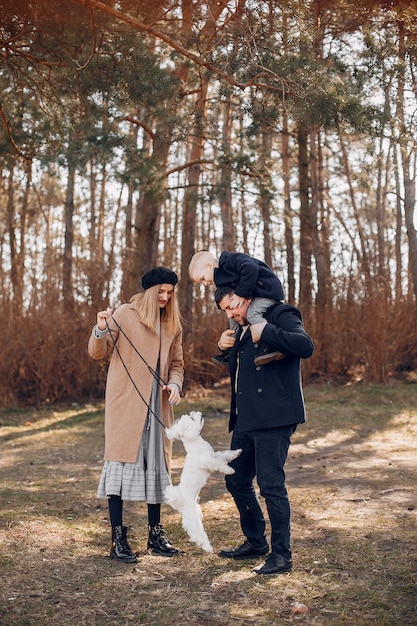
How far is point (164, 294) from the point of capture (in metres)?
4.79

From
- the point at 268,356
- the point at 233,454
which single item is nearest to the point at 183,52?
the point at 268,356

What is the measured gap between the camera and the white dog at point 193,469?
415 cm

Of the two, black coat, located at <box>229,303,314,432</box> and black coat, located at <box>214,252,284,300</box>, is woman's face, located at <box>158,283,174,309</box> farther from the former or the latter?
black coat, located at <box>229,303,314,432</box>

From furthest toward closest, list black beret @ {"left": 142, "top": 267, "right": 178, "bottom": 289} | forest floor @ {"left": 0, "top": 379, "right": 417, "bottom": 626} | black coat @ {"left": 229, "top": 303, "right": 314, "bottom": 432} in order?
black beret @ {"left": 142, "top": 267, "right": 178, "bottom": 289} → black coat @ {"left": 229, "top": 303, "right": 314, "bottom": 432} → forest floor @ {"left": 0, "top": 379, "right": 417, "bottom": 626}

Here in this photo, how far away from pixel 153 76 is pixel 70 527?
4237mm

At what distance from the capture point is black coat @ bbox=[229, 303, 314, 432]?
13.4ft

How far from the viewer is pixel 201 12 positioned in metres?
7.58

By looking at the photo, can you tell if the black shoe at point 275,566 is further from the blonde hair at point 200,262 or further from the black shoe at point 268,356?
the blonde hair at point 200,262

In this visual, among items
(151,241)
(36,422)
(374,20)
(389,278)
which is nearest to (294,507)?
(374,20)

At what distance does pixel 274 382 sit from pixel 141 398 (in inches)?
36.1

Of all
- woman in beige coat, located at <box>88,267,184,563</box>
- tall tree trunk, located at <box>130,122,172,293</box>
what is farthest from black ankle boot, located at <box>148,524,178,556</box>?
tall tree trunk, located at <box>130,122,172,293</box>

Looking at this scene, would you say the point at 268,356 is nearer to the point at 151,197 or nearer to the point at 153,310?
the point at 153,310

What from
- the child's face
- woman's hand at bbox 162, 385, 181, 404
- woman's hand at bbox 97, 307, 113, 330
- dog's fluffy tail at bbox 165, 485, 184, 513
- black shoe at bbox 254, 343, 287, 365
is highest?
the child's face

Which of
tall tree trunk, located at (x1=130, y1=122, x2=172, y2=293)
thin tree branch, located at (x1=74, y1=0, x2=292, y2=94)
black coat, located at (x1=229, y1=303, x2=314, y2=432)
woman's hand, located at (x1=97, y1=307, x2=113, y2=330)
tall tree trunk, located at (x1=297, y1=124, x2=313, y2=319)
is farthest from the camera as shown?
tall tree trunk, located at (x1=297, y1=124, x2=313, y2=319)
